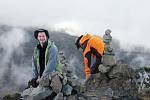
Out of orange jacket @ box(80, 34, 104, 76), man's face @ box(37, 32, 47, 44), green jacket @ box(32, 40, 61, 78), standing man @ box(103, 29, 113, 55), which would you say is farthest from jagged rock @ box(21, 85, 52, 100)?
standing man @ box(103, 29, 113, 55)

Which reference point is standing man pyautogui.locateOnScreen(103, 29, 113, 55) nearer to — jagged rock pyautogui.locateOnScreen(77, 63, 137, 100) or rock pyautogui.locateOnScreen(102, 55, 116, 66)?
rock pyautogui.locateOnScreen(102, 55, 116, 66)

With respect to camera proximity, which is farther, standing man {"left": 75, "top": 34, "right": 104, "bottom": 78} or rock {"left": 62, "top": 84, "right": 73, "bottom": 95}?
standing man {"left": 75, "top": 34, "right": 104, "bottom": 78}

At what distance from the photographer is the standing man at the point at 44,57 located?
10375 mm

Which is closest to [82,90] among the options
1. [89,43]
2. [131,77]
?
[89,43]

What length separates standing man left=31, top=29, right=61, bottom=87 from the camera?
10375 millimetres

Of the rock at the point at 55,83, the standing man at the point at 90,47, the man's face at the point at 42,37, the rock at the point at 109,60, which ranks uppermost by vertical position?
the man's face at the point at 42,37

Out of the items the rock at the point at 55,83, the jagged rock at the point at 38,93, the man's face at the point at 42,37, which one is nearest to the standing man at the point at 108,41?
the rock at the point at 55,83

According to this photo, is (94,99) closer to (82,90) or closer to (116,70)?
(82,90)

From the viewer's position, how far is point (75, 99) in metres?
11.5

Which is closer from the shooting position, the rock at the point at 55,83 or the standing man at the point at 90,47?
the rock at the point at 55,83

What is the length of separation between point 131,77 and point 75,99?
120 inches

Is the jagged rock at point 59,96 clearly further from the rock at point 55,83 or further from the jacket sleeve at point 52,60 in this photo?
the jacket sleeve at point 52,60

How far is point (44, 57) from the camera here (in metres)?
10.6

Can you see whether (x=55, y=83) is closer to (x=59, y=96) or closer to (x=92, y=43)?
(x=59, y=96)
